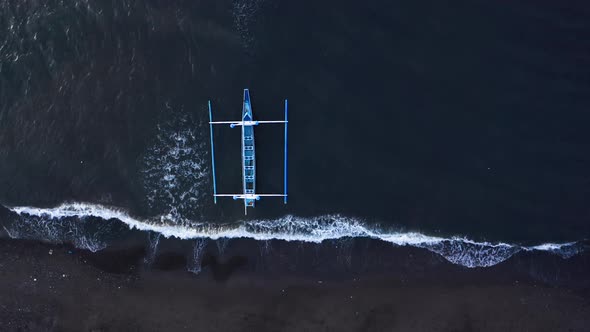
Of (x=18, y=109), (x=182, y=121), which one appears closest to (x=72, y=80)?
(x=18, y=109)

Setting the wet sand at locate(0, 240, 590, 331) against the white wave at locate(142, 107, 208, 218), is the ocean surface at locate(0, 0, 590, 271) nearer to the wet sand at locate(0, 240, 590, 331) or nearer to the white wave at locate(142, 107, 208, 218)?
the white wave at locate(142, 107, 208, 218)

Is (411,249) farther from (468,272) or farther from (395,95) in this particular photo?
(395,95)

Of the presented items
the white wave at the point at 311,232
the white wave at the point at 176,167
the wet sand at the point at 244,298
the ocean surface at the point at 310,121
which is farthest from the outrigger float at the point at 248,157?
the wet sand at the point at 244,298

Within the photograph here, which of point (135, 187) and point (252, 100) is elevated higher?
point (252, 100)

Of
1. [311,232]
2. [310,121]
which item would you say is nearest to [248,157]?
[310,121]

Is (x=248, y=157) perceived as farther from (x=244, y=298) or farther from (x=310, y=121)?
(x=244, y=298)

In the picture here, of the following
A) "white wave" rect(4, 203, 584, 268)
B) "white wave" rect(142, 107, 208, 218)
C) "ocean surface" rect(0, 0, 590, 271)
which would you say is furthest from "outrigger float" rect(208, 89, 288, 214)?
"white wave" rect(4, 203, 584, 268)
